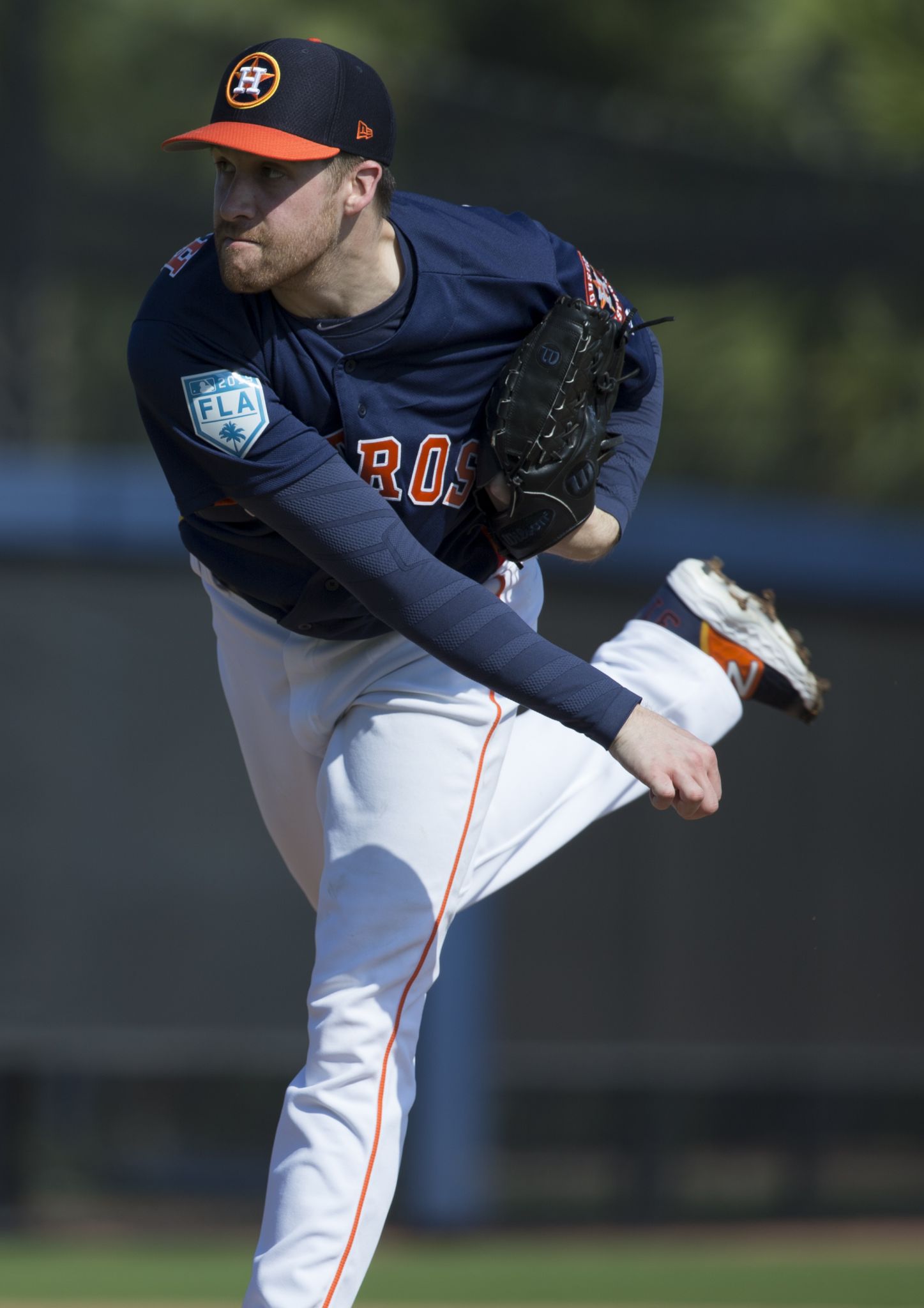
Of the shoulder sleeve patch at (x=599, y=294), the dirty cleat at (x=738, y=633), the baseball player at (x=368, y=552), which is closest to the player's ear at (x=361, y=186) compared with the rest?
the baseball player at (x=368, y=552)

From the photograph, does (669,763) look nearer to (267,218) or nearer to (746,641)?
(746,641)

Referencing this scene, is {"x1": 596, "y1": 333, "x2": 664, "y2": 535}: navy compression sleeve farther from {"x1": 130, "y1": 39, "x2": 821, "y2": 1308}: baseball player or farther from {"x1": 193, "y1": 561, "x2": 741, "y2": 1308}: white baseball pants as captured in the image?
{"x1": 193, "y1": 561, "x2": 741, "y2": 1308}: white baseball pants

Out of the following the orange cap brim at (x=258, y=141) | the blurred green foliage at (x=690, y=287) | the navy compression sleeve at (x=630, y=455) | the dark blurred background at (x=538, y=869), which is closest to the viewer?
the orange cap brim at (x=258, y=141)

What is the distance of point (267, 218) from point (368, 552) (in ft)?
1.64

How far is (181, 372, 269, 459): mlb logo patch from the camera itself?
258 centimetres

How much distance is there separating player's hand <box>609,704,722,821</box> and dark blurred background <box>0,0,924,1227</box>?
4.65 meters

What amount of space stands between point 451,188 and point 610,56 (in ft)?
26.5

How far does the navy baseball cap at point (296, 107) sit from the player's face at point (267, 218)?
0.04 metres

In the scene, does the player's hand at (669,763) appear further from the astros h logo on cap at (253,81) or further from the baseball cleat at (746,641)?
the astros h logo on cap at (253,81)

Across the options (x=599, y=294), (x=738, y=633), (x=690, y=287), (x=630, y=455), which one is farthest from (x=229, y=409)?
(x=690, y=287)

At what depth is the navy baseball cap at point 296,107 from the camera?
99.0 inches

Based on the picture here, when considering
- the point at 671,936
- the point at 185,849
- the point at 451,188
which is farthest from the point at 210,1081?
the point at 451,188

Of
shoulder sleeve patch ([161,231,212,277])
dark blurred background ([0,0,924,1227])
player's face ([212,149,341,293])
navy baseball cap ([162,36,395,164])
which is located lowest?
dark blurred background ([0,0,924,1227])

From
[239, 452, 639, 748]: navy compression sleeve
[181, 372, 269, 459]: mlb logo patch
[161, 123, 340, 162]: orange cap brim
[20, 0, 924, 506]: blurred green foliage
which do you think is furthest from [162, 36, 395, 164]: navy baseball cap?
[20, 0, 924, 506]: blurred green foliage
